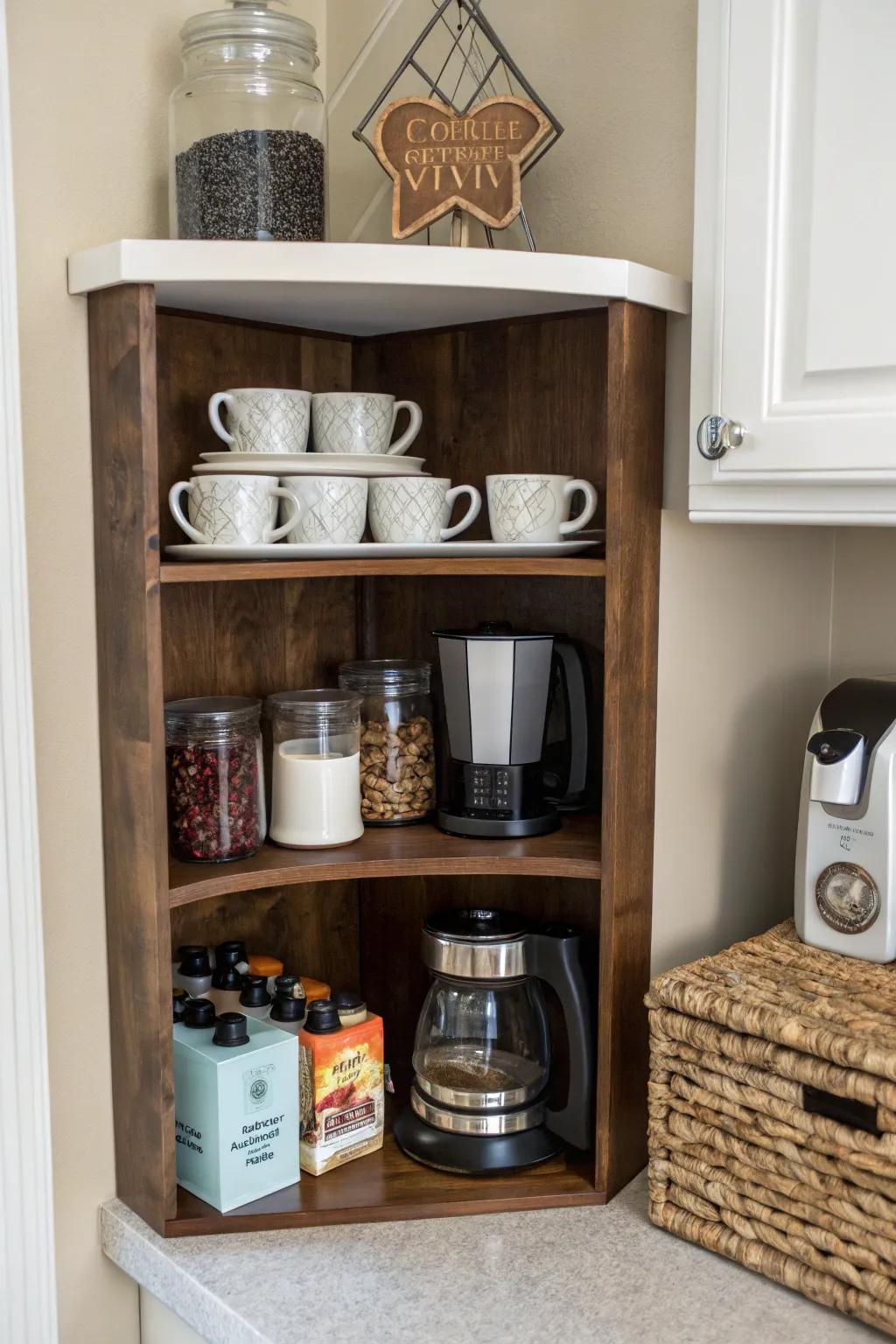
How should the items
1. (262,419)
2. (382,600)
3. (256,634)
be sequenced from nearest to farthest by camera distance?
1. (262,419)
2. (256,634)
3. (382,600)

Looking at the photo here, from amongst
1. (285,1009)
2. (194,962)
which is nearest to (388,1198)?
(285,1009)

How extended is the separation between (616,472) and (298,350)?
0.50 meters

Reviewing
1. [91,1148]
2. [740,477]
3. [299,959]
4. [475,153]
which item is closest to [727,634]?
[740,477]

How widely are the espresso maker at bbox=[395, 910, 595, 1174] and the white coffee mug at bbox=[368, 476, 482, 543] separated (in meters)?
0.43

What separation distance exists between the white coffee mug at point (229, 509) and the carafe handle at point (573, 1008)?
51cm

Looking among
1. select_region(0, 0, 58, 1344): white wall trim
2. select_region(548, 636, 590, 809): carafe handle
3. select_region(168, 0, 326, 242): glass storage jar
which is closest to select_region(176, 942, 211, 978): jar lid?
Result: select_region(0, 0, 58, 1344): white wall trim

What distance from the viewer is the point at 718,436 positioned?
1155 mm

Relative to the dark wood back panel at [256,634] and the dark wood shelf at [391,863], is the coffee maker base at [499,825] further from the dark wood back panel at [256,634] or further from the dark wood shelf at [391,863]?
the dark wood back panel at [256,634]

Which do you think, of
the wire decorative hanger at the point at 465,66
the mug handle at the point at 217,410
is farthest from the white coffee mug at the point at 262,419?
the wire decorative hanger at the point at 465,66

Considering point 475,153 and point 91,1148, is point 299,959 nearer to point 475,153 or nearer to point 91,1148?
point 91,1148

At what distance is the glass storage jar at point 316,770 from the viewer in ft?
4.34

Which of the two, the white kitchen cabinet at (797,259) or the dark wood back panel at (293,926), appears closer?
the white kitchen cabinet at (797,259)

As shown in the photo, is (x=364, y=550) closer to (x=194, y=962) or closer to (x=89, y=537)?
(x=89, y=537)

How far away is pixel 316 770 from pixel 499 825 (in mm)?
207
